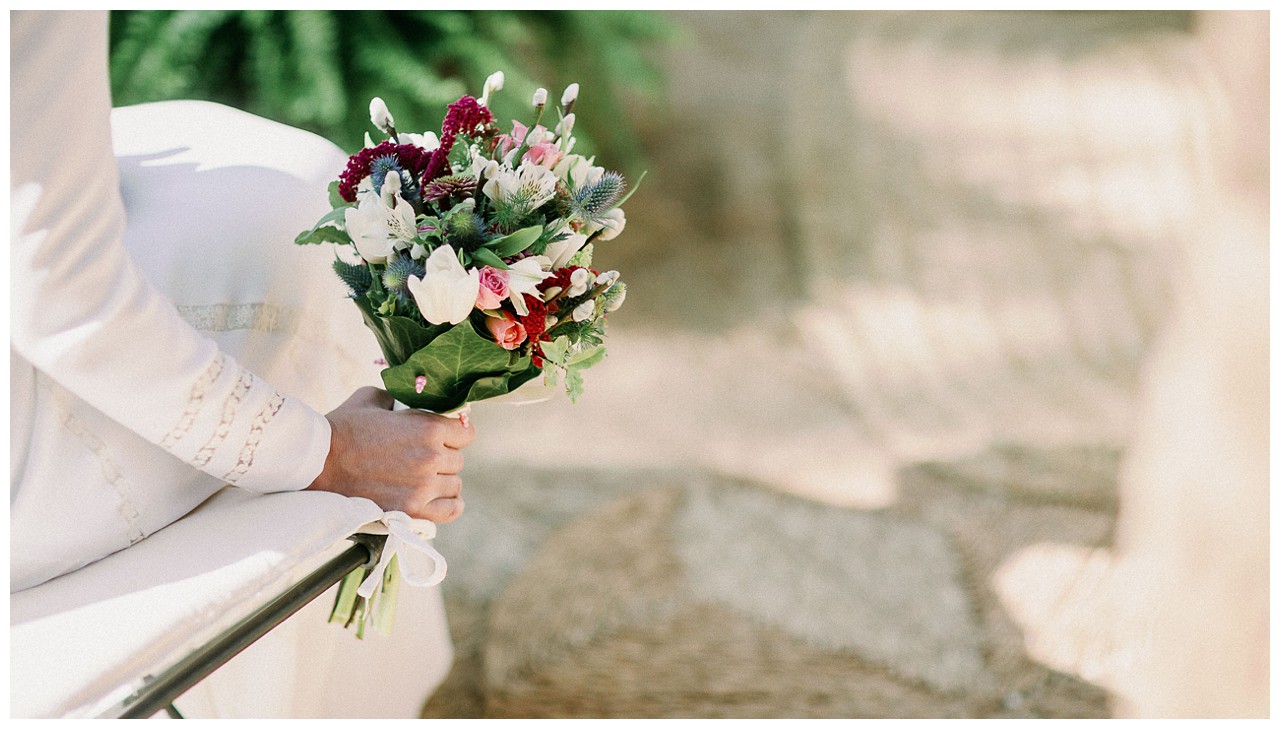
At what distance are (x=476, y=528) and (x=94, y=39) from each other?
4.48ft

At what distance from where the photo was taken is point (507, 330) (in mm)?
798

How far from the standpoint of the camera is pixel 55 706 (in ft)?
2.26

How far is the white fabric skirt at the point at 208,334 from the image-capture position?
2.56ft

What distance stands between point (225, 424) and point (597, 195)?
333 millimetres

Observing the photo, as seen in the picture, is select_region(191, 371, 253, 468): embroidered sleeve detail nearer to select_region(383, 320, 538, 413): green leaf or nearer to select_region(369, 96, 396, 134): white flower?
select_region(383, 320, 538, 413): green leaf

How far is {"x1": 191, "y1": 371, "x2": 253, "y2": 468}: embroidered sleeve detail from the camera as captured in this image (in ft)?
2.51

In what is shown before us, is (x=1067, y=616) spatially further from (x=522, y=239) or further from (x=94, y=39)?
(x=94, y=39)

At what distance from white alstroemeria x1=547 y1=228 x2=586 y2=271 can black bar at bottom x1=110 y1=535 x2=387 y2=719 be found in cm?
28

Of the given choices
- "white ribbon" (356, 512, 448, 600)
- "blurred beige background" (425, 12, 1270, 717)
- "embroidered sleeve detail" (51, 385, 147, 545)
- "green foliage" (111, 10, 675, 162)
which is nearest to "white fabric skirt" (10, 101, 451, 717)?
"embroidered sleeve detail" (51, 385, 147, 545)

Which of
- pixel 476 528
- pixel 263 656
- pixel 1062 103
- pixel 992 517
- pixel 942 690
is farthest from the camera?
pixel 1062 103

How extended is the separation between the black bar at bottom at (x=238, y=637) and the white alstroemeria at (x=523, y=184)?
1.03 ft

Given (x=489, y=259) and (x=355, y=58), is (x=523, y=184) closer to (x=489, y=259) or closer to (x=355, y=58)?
(x=489, y=259)

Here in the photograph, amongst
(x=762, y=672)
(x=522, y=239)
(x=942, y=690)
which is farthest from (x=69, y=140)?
(x=942, y=690)

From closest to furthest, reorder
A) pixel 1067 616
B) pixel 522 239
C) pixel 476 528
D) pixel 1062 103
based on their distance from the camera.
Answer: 1. pixel 522 239
2. pixel 1067 616
3. pixel 476 528
4. pixel 1062 103
